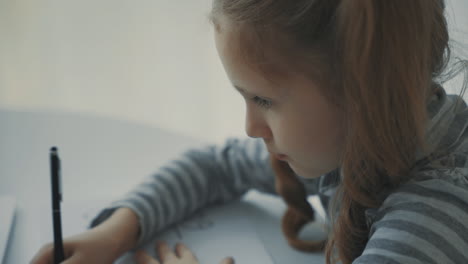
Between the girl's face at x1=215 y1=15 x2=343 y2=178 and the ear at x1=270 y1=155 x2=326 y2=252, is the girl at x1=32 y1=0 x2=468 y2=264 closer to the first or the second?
the girl's face at x1=215 y1=15 x2=343 y2=178

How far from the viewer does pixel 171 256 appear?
0.56 metres

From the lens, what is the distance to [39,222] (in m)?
0.61

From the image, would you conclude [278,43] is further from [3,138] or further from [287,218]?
[3,138]

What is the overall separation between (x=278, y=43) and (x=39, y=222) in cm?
37

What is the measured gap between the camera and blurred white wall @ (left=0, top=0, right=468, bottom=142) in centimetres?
75

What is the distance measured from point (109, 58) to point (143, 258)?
346 millimetres

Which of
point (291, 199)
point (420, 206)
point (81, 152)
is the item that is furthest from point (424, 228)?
point (81, 152)

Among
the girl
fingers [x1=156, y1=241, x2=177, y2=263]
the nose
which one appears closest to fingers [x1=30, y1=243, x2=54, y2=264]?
the girl

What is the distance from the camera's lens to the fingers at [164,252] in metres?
0.55

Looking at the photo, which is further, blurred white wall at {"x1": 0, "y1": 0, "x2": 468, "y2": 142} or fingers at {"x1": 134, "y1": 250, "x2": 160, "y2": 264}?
blurred white wall at {"x1": 0, "y1": 0, "x2": 468, "y2": 142}

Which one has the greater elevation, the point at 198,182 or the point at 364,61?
the point at 364,61

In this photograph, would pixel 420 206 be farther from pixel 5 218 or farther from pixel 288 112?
pixel 5 218

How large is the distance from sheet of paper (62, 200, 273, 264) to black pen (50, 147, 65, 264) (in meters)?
0.07

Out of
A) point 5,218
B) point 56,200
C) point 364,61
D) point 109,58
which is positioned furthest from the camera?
point 109,58
